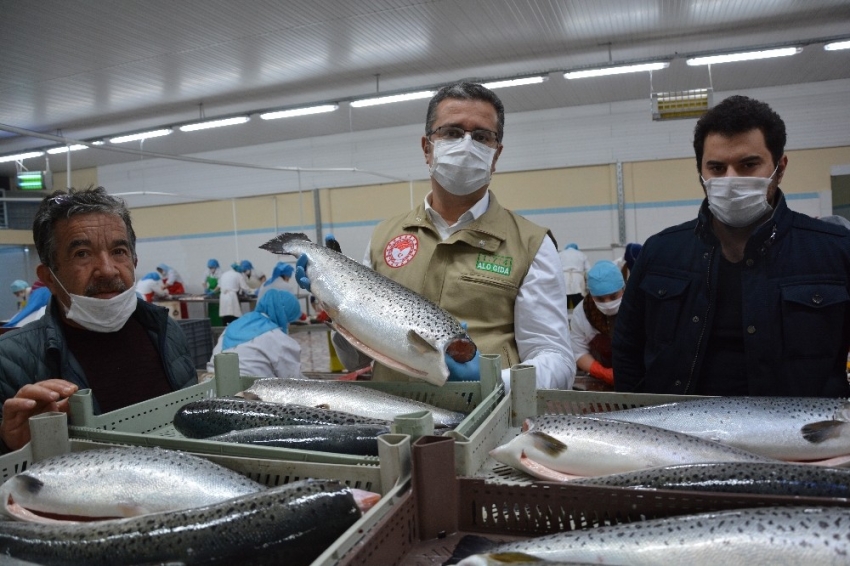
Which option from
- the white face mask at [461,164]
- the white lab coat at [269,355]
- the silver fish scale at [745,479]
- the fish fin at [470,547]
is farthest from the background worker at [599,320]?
the fish fin at [470,547]

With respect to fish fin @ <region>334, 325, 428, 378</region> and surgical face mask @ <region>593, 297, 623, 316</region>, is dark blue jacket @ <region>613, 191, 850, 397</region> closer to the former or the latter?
fish fin @ <region>334, 325, 428, 378</region>

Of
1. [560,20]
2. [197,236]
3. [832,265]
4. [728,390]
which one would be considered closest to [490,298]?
[728,390]

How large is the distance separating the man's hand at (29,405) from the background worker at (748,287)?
1.75 metres

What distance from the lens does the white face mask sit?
188cm

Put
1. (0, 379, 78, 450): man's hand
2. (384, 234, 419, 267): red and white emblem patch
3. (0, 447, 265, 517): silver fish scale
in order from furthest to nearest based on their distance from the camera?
(384, 234, 419, 267): red and white emblem patch → (0, 379, 78, 450): man's hand → (0, 447, 265, 517): silver fish scale

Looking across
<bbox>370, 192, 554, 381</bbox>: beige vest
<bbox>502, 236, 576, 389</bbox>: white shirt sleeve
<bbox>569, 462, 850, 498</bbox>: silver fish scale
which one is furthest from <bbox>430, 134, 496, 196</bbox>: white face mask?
<bbox>569, 462, 850, 498</bbox>: silver fish scale

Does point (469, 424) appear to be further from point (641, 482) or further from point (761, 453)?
point (761, 453)

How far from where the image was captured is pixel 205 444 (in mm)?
1172

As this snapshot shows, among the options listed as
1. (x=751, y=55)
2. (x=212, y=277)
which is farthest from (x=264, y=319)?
(x=212, y=277)

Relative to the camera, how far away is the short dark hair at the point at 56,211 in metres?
1.74

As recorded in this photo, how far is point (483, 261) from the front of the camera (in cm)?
189

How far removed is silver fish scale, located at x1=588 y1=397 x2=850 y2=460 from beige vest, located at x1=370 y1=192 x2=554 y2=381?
23.2 inches

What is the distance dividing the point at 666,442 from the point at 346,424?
68 cm

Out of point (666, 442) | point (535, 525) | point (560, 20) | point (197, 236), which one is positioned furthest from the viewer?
point (197, 236)
